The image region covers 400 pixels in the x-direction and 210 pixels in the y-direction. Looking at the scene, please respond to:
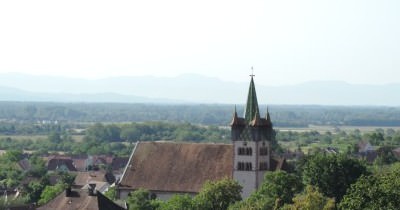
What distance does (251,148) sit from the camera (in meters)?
76.6

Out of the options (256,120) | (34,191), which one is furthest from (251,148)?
(34,191)

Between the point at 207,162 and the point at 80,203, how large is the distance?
16.1 metres

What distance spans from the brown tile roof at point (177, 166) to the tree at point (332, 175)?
7.76m

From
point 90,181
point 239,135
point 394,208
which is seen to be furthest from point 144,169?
point 394,208

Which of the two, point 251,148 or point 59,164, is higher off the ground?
point 251,148

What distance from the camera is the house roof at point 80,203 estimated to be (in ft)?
217

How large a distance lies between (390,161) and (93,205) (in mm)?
61850

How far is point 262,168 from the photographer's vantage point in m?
76.8

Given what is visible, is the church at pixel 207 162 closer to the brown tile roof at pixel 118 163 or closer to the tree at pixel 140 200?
the tree at pixel 140 200

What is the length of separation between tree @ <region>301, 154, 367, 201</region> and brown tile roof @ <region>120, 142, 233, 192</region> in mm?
7757

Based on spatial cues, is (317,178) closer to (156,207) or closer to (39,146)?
(156,207)

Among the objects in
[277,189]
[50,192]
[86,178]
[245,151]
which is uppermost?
[245,151]

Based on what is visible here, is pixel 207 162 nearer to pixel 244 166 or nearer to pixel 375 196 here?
pixel 244 166

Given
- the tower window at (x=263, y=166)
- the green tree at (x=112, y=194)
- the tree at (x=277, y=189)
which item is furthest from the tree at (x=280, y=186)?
the green tree at (x=112, y=194)
